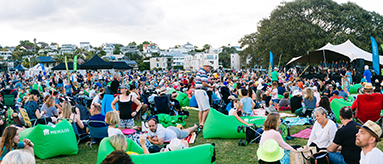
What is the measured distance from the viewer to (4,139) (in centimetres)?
354

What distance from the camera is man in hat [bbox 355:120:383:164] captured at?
8.59 feet

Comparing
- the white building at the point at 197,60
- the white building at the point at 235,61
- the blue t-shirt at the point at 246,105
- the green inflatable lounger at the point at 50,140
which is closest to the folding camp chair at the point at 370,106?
the blue t-shirt at the point at 246,105

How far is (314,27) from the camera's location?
34250 millimetres

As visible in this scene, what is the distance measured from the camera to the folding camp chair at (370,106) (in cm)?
670

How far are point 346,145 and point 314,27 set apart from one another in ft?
111

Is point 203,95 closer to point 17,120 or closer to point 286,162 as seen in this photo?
point 286,162

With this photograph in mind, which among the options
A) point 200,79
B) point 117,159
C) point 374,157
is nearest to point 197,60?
point 200,79

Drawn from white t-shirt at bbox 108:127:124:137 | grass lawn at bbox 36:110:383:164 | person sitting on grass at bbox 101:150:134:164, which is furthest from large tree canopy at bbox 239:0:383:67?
person sitting on grass at bbox 101:150:134:164

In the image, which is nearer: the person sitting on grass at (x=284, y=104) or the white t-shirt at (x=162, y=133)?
the white t-shirt at (x=162, y=133)

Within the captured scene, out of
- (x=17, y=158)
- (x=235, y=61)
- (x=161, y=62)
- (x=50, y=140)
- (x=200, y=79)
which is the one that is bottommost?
(x=50, y=140)

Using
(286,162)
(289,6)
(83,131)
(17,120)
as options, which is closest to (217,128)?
(286,162)

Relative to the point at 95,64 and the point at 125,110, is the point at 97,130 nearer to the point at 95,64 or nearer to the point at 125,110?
the point at 125,110

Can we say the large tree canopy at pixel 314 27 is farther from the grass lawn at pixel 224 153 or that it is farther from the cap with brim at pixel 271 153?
the cap with brim at pixel 271 153

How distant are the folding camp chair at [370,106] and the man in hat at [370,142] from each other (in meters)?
4.73
